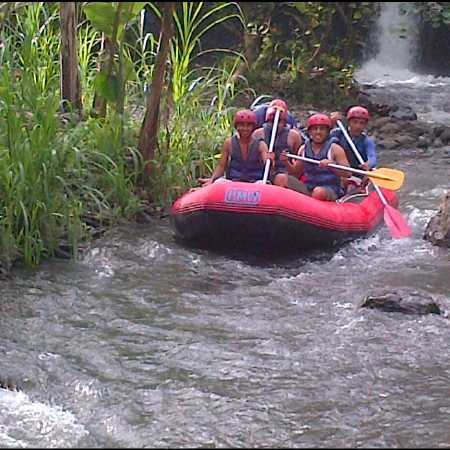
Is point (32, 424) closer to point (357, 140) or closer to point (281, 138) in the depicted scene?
point (281, 138)

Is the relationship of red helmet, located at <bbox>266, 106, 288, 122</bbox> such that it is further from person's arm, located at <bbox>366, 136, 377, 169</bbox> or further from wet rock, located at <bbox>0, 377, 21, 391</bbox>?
wet rock, located at <bbox>0, 377, 21, 391</bbox>

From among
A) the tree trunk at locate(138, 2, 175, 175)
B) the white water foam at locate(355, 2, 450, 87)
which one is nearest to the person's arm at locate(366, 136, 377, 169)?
the tree trunk at locate(138, 2, 175, 175)

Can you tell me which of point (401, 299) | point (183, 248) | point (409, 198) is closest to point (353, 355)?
point (401, 299)

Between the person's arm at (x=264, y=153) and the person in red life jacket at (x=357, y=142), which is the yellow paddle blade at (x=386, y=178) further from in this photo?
the person's arm at (x=264, y=153)

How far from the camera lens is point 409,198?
26.6 feet

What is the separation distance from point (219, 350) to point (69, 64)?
315 centimetres

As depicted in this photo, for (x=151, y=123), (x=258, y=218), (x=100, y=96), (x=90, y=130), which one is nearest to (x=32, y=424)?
(x=258, y=218)

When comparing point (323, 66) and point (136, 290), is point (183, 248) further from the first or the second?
point (323, 66)

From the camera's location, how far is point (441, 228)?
6.57 m

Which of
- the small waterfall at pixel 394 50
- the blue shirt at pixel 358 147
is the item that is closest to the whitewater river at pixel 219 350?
the blue shirt at pixel 358 147

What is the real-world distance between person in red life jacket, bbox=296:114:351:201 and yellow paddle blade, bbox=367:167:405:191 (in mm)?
178

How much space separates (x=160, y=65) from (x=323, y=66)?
23.1 feet

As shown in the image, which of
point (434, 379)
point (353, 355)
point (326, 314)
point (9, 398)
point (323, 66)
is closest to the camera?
point (9, 398)

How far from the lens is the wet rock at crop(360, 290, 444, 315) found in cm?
493
